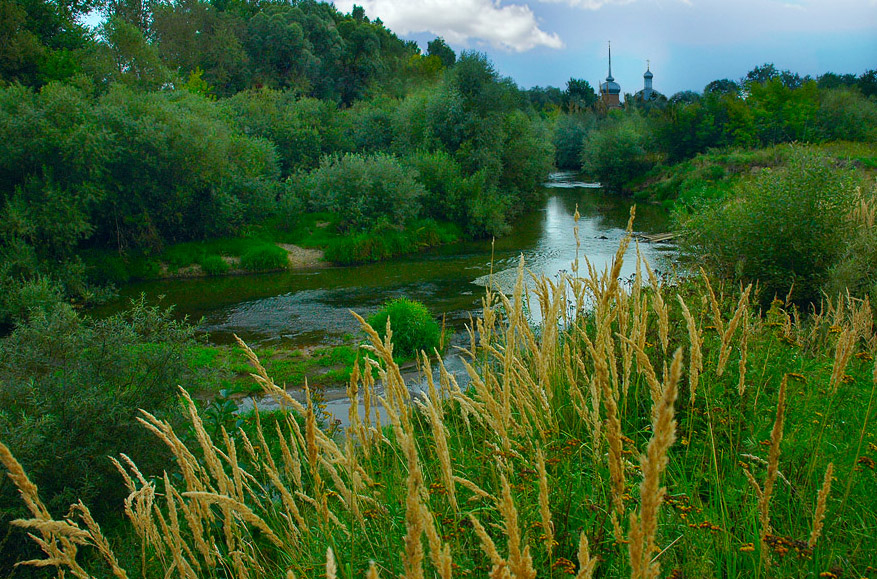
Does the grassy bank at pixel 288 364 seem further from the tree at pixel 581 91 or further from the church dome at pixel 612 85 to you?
the church dome at pixel 612 85

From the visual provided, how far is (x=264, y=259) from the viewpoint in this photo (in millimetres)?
19141

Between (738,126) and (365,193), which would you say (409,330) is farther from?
(738,126)

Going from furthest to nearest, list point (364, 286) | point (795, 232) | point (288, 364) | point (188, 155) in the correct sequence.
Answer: point (188, 155), point (364, 286), point (288, 364), point (795, 232)

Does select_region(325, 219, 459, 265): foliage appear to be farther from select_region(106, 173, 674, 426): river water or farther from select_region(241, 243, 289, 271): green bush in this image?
select_region(241, 243, 289, 271): green bush

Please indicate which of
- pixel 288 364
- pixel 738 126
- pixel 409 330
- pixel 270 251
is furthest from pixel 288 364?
pixel 738 126

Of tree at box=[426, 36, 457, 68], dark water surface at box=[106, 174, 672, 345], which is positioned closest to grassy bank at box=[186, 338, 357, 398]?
dark water surface at box=[106, 174, 672, 345]

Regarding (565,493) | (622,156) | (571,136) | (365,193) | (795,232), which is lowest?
(565,493)

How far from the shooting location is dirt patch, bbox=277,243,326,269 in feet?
64.4

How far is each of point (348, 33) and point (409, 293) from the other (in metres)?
45.4

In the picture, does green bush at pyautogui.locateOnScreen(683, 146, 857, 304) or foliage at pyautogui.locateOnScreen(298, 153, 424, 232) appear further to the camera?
foliage at pyautogui.locateOnScreen(298, 153, 424, 232)

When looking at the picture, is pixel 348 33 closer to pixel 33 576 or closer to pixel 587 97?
pixel 587 97

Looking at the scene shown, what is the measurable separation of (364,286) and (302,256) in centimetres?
449

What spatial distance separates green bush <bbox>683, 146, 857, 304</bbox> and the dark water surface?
174 inches

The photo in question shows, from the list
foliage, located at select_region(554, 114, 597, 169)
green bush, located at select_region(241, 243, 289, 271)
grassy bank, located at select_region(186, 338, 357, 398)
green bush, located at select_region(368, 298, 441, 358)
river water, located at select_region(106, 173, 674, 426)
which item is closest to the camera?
grassy bank, located at select_region(186, 338, 357, 398)
